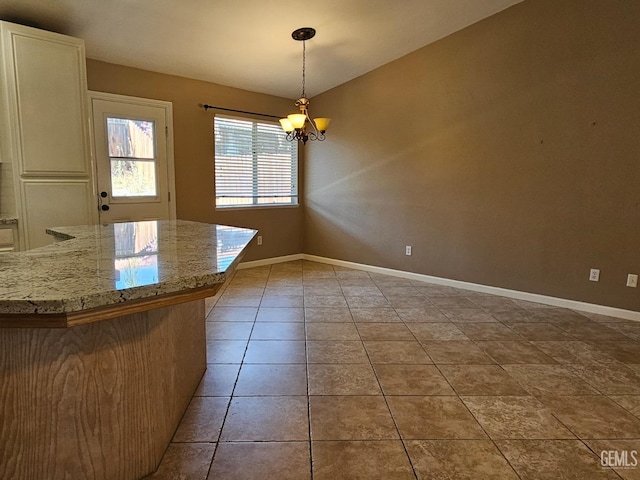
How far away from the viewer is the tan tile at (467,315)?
328cm

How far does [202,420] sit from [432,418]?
3.89ft

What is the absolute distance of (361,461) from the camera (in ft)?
5.22

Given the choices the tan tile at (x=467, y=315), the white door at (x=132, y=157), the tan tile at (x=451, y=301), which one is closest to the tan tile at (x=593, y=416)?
the tan tile at (x=467, y=315)

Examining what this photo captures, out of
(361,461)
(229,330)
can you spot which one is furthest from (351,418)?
(229,330)

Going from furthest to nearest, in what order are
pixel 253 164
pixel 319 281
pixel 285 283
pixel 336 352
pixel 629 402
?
pixel 253 164 → pixel 319 281 → pixel 285 283 → pixel 336 352 → pixel 629 402

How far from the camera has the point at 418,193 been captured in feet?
Result: 15.0

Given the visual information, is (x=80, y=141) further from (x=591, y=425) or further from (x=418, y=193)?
(x=591, y=425)

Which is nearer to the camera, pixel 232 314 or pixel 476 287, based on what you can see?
pixel 232 314

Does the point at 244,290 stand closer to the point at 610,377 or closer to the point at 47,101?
the point at 47,101

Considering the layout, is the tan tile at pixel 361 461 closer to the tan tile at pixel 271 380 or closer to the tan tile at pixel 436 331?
the tan tile at pixel 271 380

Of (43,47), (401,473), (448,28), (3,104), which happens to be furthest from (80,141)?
(448,28)

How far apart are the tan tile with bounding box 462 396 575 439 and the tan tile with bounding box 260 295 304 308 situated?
1.98m

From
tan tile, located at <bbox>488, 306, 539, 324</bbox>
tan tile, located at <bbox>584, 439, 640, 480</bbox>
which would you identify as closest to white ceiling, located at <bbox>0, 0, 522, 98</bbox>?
tan tile, located at <bbox>488, 306, 539, 324</bbox>

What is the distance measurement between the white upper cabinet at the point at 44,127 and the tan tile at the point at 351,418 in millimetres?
2650
